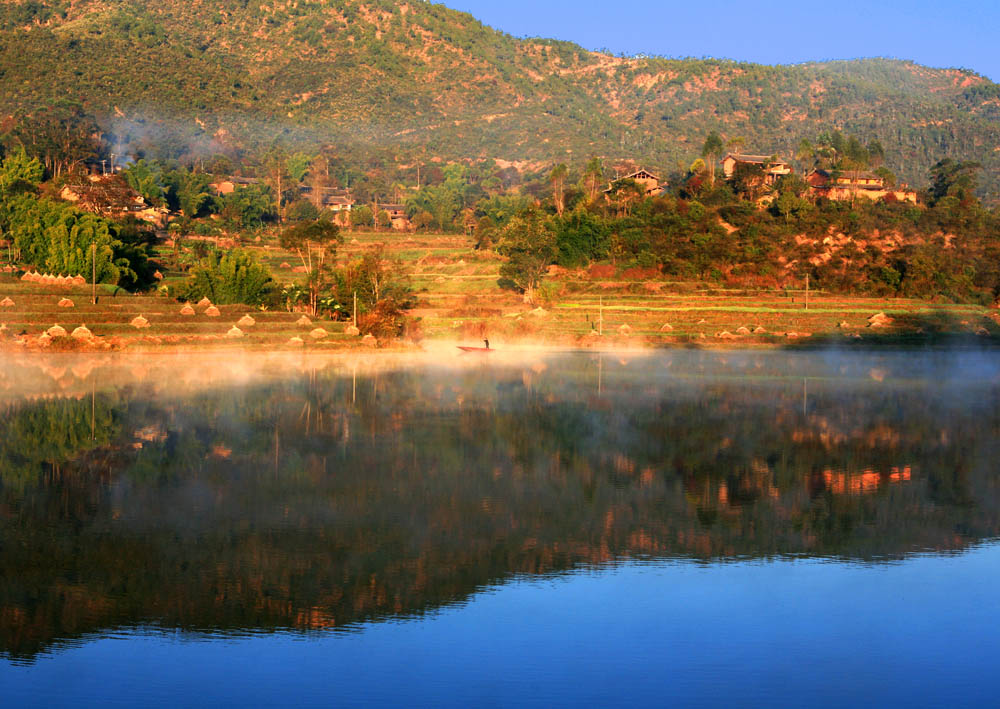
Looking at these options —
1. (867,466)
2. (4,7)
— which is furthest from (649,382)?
(4,7)

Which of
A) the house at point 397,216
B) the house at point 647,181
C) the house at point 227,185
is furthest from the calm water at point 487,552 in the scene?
the house at point 397,216

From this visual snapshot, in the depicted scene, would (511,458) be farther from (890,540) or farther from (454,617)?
(454,617)

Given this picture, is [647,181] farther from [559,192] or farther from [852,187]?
[852,187]

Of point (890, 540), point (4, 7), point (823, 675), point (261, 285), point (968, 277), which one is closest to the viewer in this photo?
point (823, 675)

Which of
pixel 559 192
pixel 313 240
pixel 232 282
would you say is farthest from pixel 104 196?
pixel 559 192

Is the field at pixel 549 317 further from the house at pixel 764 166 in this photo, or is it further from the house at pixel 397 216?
the house at pixel 397 216

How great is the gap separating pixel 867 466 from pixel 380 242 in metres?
57.9

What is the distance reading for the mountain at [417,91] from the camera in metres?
118

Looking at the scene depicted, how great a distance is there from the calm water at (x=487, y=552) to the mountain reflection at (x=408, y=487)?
0.25 ft

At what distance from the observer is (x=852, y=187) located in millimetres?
76750

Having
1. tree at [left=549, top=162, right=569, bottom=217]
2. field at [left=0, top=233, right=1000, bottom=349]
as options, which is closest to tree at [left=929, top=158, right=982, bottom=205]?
field at [left=0, top=233, right=1000, bottom=349]

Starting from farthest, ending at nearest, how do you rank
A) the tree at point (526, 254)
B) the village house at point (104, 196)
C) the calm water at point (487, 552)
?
the village house at point (104, 196)
the tree at point (526, 254)
the calm water at point (487, 552)

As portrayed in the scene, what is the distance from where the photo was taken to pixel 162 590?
12781 millimetres

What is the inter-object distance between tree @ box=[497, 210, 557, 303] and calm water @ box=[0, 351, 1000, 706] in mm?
30194
